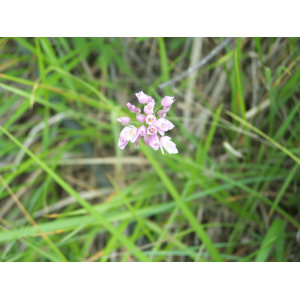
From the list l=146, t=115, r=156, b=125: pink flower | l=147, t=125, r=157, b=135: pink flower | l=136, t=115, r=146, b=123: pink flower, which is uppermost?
l=136, t=115, r=146, b=123: pink flower

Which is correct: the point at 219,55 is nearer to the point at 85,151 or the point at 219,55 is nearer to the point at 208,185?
the point at 208,185

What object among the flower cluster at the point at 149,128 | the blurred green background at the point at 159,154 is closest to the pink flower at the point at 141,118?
the flower cluster at the point at 149,128

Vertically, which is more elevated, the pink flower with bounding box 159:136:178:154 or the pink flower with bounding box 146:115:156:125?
the pink flower with bounding box 146:115:156:125

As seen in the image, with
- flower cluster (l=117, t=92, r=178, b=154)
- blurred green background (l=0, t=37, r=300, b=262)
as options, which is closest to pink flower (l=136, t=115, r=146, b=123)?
flower cluster (l=117, t=92, r=178, b=154)

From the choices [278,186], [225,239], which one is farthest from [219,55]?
[225,239]

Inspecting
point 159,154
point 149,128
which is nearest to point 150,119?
point 149,128

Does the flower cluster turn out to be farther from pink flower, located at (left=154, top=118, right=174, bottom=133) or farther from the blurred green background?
the blurred green background

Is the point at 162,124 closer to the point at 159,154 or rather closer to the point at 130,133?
the point at 130,133
